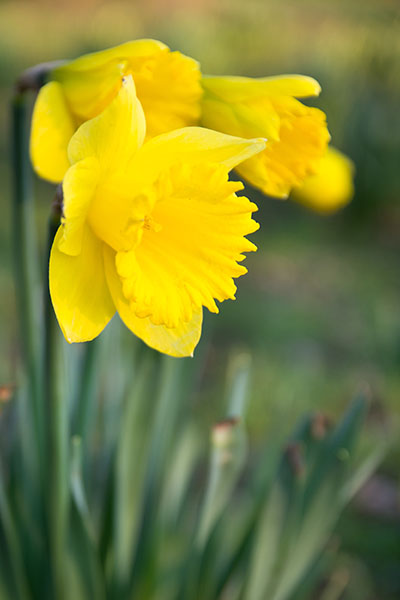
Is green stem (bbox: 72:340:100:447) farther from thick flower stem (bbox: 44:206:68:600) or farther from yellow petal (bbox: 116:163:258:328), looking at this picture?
yellow petal (bbox: 116:163:258:328)

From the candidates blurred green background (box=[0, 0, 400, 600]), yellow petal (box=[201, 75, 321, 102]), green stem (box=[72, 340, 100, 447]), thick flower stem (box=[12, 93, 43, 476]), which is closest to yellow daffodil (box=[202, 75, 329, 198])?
yellow petal (box=[201, 75, 321, 102])

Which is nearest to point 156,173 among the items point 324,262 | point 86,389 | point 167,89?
point 167,89

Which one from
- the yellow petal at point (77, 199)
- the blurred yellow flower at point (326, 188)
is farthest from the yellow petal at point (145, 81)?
the blurred yellow flower at point (326, 188)

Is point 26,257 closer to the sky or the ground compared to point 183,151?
closer to the ground

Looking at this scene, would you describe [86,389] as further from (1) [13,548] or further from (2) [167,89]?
(2) [167,89]

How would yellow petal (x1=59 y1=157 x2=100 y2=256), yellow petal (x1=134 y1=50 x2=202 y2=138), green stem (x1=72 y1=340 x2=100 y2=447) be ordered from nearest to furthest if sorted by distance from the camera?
yellow petal (x1=59 y1=157 x2=100 y2=256), yellow petal (x1=134 y1=50 x2=202 y2=138), green stem (x1=72 y1=340 x2=100 y2=447)

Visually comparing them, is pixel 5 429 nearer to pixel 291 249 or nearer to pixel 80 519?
pixel 80 519
